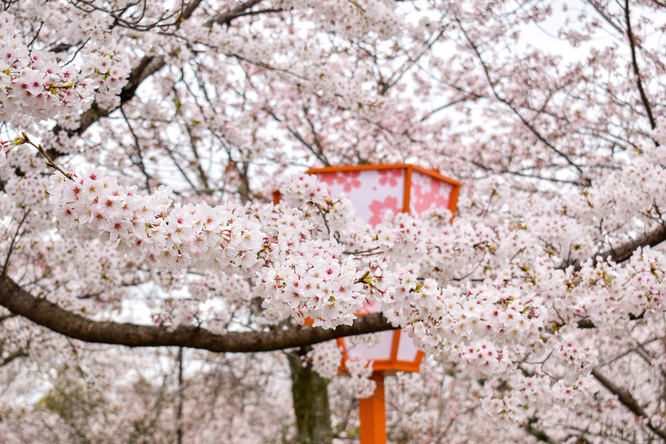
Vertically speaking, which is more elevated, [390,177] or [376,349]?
[390,177]

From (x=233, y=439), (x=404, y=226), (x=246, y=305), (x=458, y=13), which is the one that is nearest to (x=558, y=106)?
(x=458, y=13)

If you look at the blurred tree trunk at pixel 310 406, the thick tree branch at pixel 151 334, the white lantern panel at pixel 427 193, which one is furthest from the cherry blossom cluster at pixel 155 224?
the blurred tree trunk at pixel 310 406

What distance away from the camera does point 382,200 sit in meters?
3.75

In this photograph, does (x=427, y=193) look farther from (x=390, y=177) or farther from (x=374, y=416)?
(x=374, y=416)

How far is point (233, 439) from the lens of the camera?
1332 cm

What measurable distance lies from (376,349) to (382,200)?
107 cm

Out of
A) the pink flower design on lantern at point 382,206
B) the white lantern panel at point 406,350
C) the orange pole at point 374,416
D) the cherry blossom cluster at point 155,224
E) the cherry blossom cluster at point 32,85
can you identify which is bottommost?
the orange pole at point 374,416

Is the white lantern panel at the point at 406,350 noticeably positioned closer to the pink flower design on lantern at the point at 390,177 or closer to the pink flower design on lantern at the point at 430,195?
the pink flower design on lantern at the point at 430,195

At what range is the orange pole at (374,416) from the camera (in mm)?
3752

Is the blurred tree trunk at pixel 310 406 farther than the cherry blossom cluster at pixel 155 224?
Yes

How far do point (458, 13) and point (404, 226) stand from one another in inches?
169

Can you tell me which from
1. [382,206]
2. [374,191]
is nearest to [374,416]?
[382,206]

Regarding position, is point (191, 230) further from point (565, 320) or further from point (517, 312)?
point (565, 320)

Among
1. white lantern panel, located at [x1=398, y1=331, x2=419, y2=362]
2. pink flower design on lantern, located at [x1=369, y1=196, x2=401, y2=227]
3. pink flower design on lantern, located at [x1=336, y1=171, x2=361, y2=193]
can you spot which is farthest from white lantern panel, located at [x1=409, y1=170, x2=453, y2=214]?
white lantern panel, located at [x1=398, y1=331, x2=419, y2=362]
